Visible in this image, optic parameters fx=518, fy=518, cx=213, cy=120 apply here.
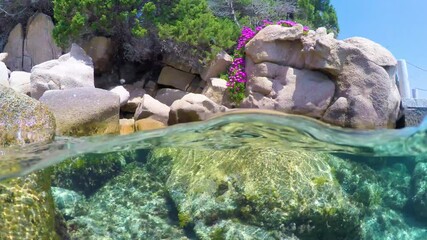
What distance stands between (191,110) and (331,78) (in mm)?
4668

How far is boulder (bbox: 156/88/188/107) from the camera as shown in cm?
1652

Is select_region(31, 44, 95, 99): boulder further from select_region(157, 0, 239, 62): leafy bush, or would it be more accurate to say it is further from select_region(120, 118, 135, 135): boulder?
select_region(157, 0, 239, 62): leafy bush

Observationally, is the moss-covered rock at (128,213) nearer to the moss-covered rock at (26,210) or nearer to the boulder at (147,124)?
the moss-covered rock at (26,210)

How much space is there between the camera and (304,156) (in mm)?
8000

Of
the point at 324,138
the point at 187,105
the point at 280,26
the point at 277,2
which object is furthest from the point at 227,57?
the point at 324,138

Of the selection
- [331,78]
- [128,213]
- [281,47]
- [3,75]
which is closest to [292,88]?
[331,78]

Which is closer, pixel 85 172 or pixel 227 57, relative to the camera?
pixel 85 172

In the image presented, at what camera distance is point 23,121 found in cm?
872

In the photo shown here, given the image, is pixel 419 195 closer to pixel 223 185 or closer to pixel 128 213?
pixel 223 185

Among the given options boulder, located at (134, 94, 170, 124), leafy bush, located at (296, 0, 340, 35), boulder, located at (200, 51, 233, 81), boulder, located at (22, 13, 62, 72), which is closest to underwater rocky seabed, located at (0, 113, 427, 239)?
boulder, located at (134, 94, 170, 124)

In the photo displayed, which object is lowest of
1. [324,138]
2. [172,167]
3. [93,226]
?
[93,226]

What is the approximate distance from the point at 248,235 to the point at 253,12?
→ 14.3 metres

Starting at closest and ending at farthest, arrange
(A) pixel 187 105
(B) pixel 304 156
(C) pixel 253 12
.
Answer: (B) pixel 304 156 < (A) pixel 187 105 < (C) pixel 253 12

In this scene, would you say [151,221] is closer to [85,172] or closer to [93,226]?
[93,226]
